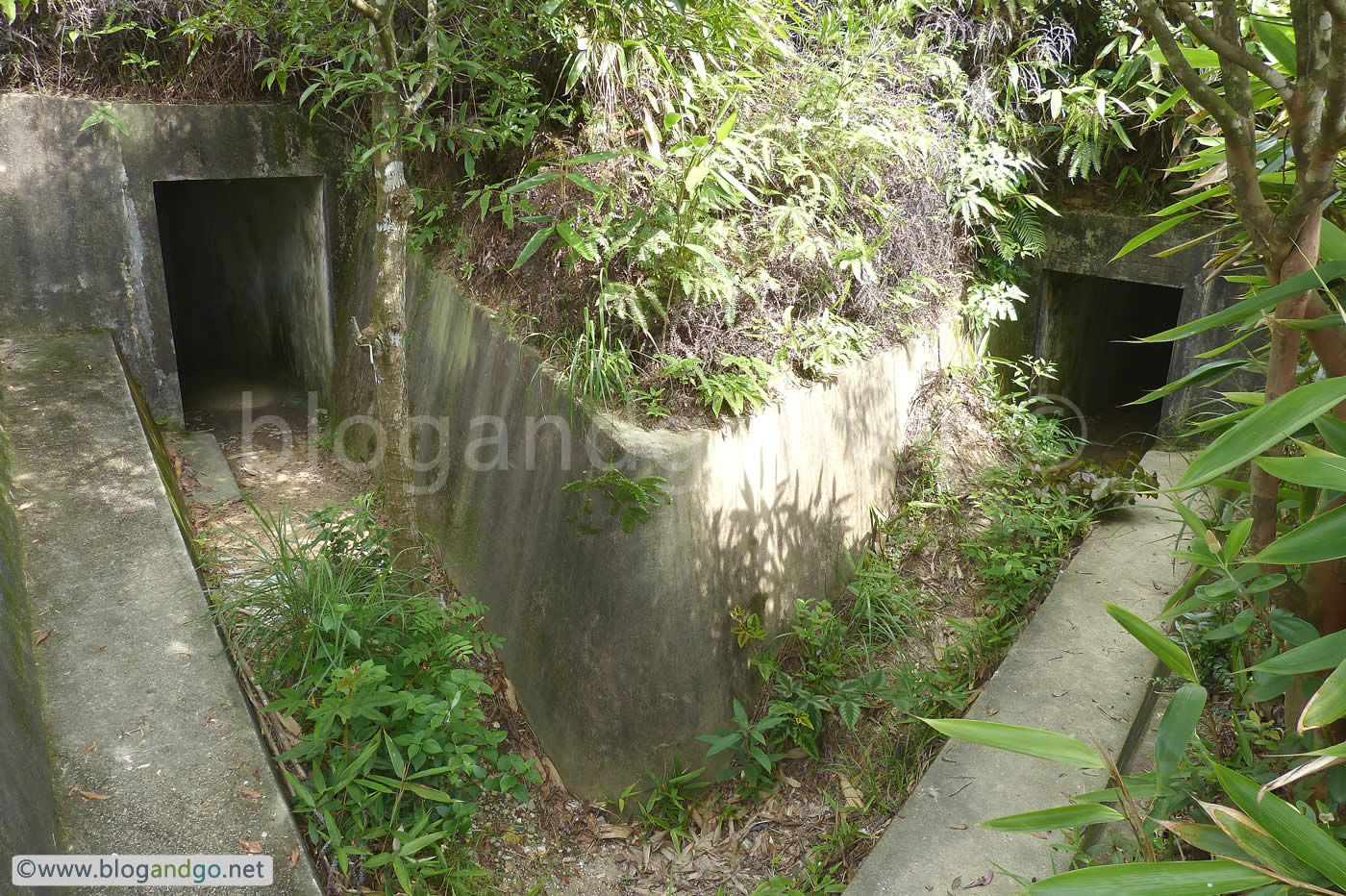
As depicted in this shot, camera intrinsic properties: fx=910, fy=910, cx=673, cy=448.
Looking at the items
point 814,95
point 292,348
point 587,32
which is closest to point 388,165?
point 587,32

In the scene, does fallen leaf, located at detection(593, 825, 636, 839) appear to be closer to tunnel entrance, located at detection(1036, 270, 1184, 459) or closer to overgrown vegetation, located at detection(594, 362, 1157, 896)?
overgrown vegetation, located at detection(594, 362, 1157, 896)

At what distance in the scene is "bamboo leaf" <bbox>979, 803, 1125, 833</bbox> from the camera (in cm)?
181

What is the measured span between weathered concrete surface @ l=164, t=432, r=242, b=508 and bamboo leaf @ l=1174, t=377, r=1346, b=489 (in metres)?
5.57

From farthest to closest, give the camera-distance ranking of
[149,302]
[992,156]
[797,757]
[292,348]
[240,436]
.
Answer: [292,348] < [240,436] < [149,302] < [992,156] < [797,757]

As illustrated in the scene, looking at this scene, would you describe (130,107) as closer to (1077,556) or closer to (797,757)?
(797,757)

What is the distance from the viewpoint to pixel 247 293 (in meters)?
8.80

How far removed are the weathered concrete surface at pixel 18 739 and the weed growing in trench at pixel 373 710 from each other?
68cm

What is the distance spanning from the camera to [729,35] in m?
4.47

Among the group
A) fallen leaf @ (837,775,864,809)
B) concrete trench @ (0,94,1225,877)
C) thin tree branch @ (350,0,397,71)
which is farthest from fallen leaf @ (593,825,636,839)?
thin tree branch @ (350,0,397,71)

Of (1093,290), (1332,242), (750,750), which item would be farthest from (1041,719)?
(1093,290)

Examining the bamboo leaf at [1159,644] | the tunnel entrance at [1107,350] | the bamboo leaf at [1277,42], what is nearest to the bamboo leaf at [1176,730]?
the bamboo leaf at [1159,644]

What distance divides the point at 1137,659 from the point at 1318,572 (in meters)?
2.01

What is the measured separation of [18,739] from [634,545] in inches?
88.3

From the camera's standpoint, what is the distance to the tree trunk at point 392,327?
408 cm
